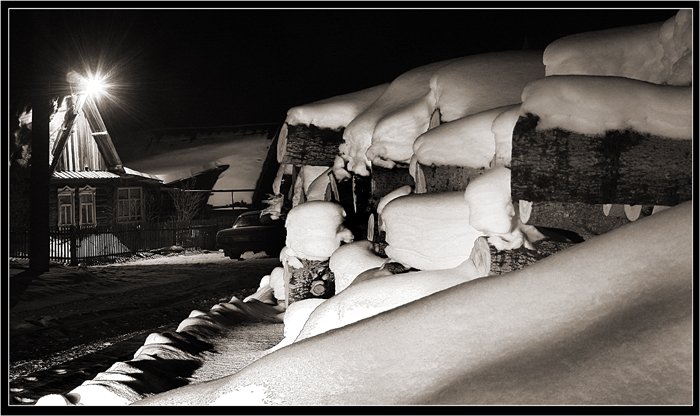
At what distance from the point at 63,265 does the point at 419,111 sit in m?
15.8

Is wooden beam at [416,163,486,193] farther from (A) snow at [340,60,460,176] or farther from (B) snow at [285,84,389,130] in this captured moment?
(B) snow at [285,84,389,130]

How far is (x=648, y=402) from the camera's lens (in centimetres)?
166

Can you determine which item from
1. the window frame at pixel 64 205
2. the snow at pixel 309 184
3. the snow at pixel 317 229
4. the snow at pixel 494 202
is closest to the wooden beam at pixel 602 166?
the snow at pixel 494 202

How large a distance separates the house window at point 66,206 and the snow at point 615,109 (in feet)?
73.5

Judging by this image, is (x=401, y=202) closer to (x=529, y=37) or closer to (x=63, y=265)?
(x=529, y=37)

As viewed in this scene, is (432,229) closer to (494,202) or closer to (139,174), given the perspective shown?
(494,202)

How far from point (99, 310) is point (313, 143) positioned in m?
5.95

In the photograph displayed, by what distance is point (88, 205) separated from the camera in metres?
23.2

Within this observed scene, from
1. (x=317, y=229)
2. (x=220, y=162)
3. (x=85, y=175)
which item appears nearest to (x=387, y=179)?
(x=317, y=229)

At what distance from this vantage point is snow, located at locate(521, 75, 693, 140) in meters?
2.52

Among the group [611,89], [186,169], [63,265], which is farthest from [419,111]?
[186,169]

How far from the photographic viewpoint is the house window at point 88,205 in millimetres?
23062

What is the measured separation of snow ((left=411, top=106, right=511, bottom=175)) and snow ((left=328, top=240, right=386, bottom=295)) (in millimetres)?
1603

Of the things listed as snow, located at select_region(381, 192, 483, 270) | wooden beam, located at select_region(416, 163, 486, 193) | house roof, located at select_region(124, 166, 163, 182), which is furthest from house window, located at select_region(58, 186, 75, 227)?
snow, located at select_region(381, 192, 483, 270)
